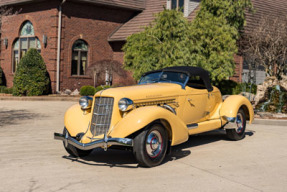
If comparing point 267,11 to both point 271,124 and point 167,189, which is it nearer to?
point 271,124

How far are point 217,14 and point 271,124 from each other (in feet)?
25.3

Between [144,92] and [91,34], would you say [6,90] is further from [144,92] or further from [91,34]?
[144,92]

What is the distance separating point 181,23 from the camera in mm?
14109

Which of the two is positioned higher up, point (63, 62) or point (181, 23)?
point (181, 23)

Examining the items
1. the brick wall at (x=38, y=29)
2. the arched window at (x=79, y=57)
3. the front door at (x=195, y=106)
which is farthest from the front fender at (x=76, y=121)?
the arched window at (x=79, y=57)

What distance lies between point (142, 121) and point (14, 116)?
7.69 metres

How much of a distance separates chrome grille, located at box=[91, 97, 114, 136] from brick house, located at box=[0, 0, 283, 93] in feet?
48.4

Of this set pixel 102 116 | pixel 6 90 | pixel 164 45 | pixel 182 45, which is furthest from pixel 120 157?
pixel 6 90

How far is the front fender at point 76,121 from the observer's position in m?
6.38

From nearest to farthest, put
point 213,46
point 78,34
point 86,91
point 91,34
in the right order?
point 213,46, point 86,91, point 78,34, point 91,34

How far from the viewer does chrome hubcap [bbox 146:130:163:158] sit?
5.99 m

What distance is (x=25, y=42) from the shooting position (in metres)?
23.1

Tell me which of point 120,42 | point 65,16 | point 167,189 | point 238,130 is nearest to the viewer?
point 167,189

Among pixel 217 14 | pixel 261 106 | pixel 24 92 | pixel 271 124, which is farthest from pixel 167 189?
pixel 24 92
